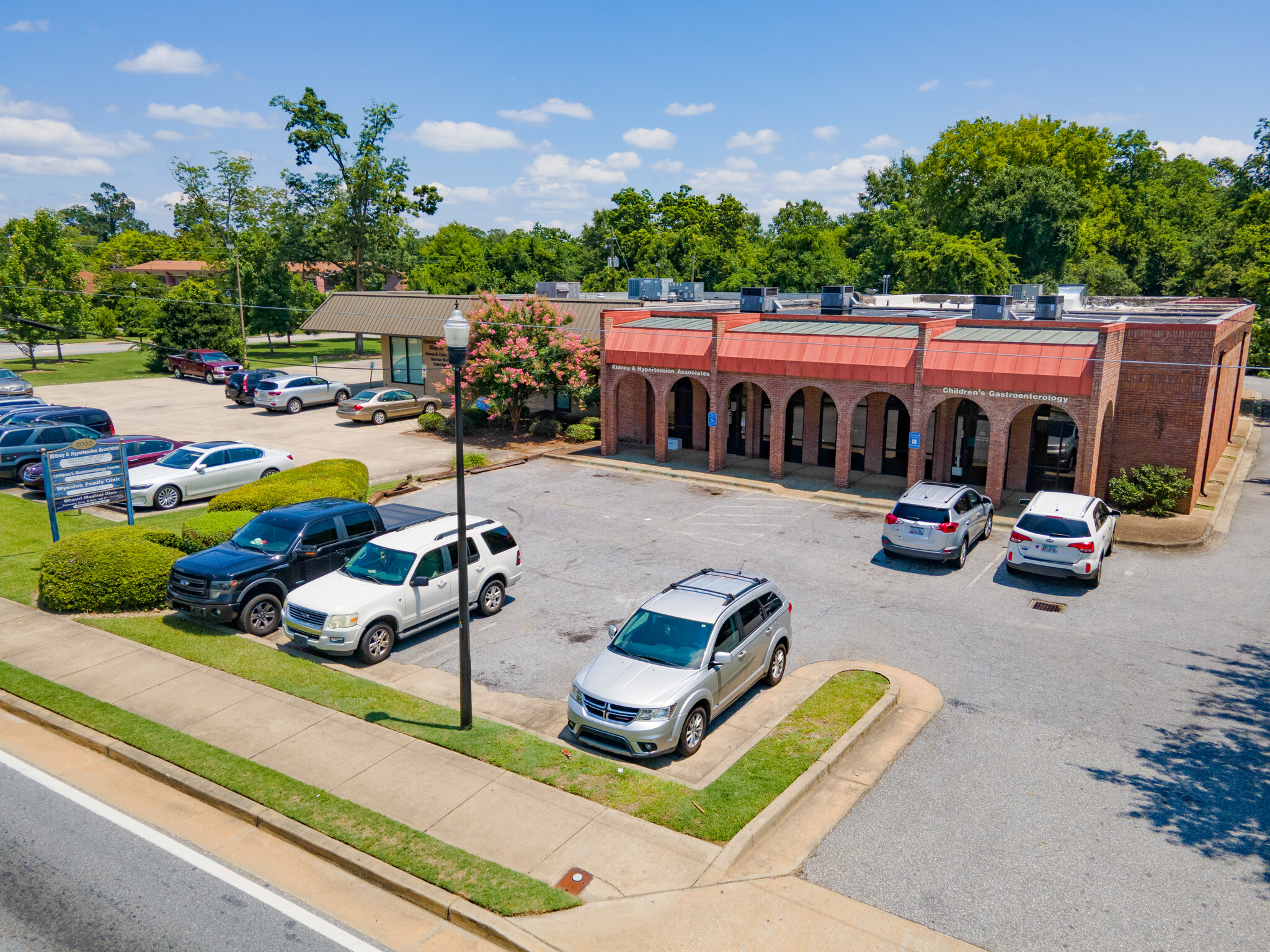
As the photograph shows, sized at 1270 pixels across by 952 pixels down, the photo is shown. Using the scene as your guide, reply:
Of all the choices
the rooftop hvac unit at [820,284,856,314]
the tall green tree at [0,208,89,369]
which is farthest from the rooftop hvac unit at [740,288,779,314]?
the tall green tree at [0,208,89,369]

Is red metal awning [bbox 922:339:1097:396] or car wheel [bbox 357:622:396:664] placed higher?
red metal awning [bbox 922:339:1097:396]

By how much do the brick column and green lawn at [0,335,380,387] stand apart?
140ft

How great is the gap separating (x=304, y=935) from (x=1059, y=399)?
2204 cm

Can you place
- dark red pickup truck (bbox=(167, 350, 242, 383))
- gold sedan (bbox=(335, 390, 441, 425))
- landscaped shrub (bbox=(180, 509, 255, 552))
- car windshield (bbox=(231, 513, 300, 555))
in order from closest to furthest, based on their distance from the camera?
car windshield (bbox=(231, 513, 300, 555))
landscaped shrub (bbox=(180, 509, 255, 552))
gold sedan (bbox=(335, 390, 441, 425))
dark red pickup truck (bbox=(167, 350, 242, 383))

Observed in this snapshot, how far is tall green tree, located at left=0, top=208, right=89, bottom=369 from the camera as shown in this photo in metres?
53.1

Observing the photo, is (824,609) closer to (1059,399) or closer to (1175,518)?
(1059,399)

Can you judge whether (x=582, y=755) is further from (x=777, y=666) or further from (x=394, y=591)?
(x=394, y=591)

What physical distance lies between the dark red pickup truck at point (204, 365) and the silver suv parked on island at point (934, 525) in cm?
4312

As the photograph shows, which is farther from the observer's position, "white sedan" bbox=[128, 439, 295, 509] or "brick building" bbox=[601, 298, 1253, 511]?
"white sedan" bbox=[128, 439, 295, 509]

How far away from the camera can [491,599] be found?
17062mm

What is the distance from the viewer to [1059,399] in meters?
23.2

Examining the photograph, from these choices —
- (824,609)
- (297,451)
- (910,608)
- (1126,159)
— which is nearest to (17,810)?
(824,609)

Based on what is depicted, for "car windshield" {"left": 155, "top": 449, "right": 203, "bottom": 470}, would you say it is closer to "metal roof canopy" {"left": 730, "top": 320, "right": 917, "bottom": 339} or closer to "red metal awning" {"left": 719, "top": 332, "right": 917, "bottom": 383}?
"red metal awning" {"left": 719, "top": 332, "right": 917, "bottom": 383}

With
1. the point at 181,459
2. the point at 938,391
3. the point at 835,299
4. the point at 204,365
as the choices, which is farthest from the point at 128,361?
the point at 938,391
